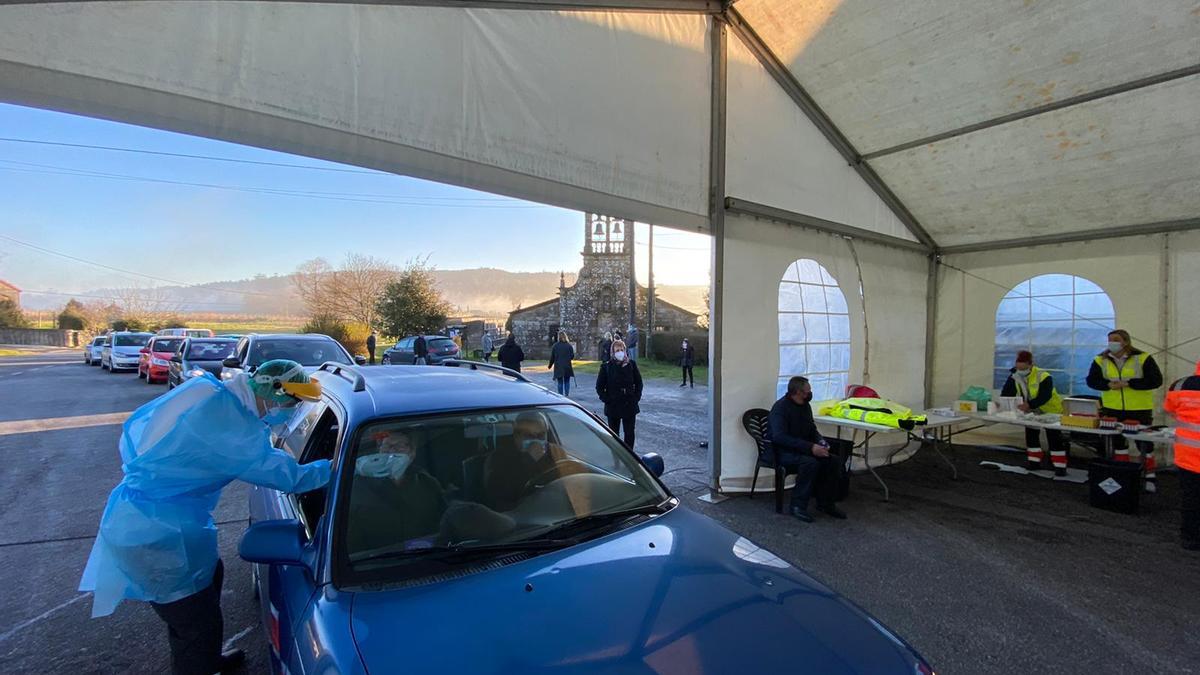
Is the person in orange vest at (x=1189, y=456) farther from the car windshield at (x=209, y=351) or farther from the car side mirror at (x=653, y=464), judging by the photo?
the car windshield at (x=209, y=351)

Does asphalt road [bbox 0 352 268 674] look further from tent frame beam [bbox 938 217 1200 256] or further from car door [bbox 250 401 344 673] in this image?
tent frame beam [bbox 938 217 1200 256]

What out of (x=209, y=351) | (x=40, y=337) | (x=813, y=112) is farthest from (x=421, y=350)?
(x=40, y=337)

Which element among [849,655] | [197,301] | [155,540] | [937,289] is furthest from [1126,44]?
[197,301]

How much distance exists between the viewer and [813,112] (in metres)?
6.30

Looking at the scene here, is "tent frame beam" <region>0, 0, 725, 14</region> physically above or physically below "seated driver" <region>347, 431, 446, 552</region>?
above

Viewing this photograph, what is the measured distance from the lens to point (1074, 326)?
7.37 metres

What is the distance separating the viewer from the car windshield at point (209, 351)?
42.1 feet

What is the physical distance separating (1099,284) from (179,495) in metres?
9.99

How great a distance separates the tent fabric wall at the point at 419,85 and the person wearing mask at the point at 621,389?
6.52 feet

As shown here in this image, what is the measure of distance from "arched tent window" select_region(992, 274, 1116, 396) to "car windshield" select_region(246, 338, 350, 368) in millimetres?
10715

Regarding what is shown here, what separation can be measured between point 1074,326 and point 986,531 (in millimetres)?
4629

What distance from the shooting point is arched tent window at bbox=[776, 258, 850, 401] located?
6180mm

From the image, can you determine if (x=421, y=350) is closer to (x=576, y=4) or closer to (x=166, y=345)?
(x=166, y=345)

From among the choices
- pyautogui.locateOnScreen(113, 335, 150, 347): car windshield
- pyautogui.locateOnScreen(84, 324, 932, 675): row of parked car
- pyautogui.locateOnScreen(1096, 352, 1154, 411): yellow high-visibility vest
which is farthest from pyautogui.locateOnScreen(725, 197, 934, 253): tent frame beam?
pyautogui.locateOnScreen(113, 335, 150, 347): car windshield
